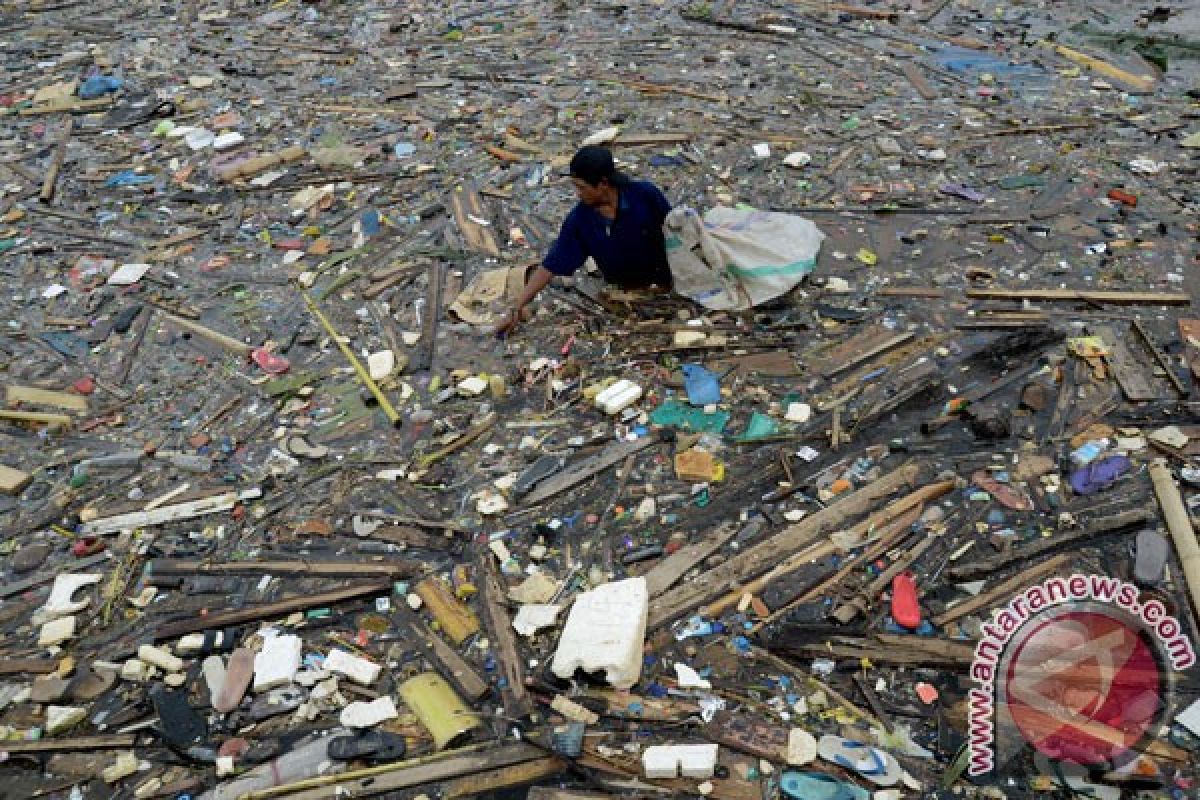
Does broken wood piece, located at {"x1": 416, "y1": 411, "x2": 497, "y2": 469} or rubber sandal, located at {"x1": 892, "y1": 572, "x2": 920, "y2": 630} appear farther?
broken wood piece, located at {"x1": 416, "y1": 411, "x2": 497, "y2": 469}

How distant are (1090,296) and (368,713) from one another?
5457 millimetres

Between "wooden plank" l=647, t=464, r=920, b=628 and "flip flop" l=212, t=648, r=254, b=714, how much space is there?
2.00m

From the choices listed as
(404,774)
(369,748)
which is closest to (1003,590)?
(404,774)

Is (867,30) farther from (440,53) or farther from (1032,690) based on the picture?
(1032,690)

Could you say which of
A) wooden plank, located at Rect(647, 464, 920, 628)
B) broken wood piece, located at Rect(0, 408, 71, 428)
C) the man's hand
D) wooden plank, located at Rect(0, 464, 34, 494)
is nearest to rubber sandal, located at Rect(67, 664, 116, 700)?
wooden plank, located at Rect(0, 464, 34, 494)

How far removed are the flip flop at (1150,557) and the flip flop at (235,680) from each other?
14.4 feet

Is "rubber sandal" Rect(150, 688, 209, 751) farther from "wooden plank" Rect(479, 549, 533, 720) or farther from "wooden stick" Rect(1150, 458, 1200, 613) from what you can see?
"wooden stick" Rect(1150, 458, 1200, 613)

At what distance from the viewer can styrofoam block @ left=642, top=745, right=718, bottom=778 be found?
3.43 m

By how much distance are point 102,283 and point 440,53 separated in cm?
526

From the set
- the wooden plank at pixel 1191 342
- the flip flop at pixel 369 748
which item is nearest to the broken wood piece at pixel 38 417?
the flip flop at pixel 369 748

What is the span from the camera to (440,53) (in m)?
10.3

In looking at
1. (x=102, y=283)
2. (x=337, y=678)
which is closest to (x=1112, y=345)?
(x=337, y=678)

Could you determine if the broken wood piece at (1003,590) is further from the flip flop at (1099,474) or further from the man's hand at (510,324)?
the man's hand at (510,324)

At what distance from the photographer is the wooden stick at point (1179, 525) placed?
12.8 feet
